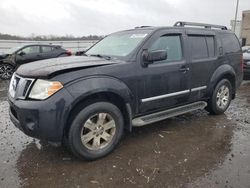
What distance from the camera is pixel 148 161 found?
368cm

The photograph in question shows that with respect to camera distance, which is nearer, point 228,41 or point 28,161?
point 28,161

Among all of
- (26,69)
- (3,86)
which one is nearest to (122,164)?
(26,69)

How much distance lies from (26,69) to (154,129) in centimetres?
250

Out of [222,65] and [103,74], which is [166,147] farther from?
[222,65]

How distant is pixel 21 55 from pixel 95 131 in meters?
9.73

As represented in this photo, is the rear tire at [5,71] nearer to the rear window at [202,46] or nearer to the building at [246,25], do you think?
the rear window at [202,46]

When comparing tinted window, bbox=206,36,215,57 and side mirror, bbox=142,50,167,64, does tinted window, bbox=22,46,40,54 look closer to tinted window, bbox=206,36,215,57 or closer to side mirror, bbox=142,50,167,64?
tinted window, bbox=206,36,215,57

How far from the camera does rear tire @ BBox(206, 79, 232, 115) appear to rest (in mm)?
5551

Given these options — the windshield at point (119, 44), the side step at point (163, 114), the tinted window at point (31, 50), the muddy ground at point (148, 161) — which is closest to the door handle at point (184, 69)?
the side step at point (163, 114)

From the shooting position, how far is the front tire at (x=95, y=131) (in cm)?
344

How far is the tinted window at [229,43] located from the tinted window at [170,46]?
4.89ft

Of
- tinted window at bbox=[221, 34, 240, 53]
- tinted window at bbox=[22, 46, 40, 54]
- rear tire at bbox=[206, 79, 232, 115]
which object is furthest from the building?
rear tire at bbox=[206, 79, 232, 115]

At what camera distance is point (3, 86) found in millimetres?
10039

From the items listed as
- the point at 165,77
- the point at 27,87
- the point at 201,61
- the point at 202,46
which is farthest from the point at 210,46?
the point at 27,87
